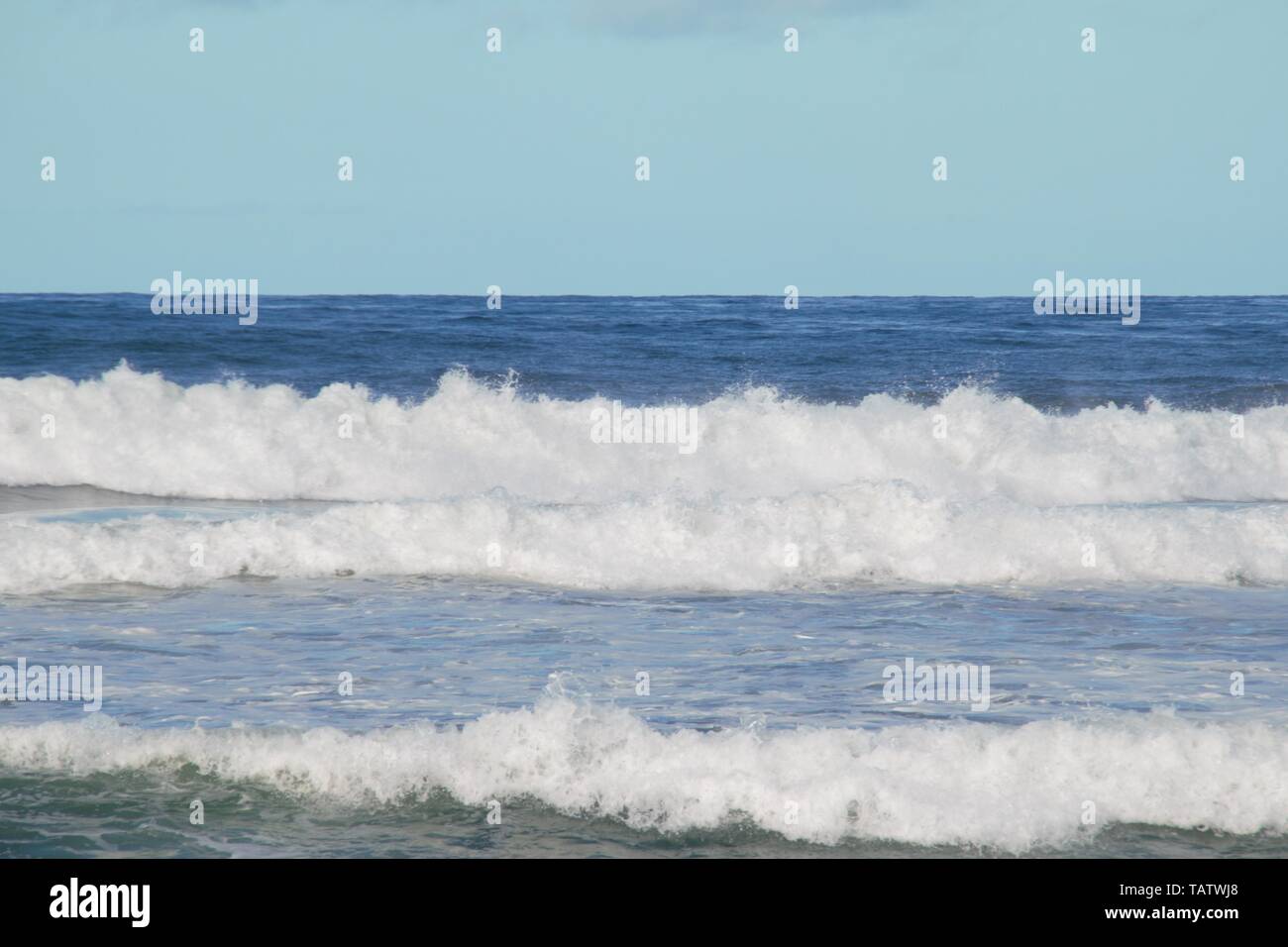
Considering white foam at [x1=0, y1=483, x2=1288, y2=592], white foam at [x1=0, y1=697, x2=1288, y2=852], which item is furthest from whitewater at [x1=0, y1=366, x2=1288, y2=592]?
white foam at [x1=0, y1=697, x2=1288, y2=852]

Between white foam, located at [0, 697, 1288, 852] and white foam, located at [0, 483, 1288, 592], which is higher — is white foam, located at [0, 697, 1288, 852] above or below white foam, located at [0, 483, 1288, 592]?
below

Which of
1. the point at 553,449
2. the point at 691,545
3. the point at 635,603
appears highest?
the point at 553,449

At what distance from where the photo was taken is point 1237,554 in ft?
39.2

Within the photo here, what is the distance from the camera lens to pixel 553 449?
59.3 feet

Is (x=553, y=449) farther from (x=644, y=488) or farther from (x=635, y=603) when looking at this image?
(x=635, y=603)

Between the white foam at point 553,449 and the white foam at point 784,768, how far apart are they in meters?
9.91

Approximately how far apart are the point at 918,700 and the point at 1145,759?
4.86ft

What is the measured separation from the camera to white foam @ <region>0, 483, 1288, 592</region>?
11.5 metres

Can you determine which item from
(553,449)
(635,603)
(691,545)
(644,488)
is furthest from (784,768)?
(553,449)

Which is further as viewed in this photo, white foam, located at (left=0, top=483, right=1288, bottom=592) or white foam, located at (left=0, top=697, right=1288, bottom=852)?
white foam, located at (left=0, top=483, right=1288, bottom=592)

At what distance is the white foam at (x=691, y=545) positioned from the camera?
451 inches

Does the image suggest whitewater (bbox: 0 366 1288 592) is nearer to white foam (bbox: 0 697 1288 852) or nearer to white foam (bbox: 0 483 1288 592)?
white foam (bbox: 0 483 1288 592)

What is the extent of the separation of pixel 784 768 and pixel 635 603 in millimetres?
4465

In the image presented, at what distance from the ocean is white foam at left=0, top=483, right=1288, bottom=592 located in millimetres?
41
